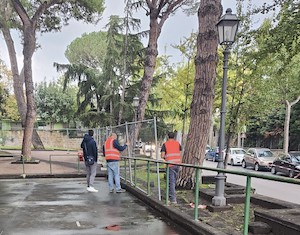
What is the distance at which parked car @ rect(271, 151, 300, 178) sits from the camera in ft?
63.8

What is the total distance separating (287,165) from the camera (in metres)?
20.4

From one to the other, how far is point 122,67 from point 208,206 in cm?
1868

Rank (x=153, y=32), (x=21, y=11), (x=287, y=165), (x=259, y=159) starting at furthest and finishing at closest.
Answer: (x=259, y=159), (x=287, y=165), (x=21, y=11), (x=153, y=32)

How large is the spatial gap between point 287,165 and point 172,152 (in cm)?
1460

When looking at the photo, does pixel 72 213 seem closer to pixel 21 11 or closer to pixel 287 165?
pixel 21 11

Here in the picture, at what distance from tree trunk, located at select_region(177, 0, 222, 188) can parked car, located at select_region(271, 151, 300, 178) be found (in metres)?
11.5

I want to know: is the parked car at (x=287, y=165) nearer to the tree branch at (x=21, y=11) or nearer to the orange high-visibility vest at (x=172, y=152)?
the orange high-visibility vest at (x=172, y=152)

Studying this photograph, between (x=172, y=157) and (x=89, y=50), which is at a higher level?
(x=89, y=50)

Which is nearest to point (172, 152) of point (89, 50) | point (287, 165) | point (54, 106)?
point (287, 165)

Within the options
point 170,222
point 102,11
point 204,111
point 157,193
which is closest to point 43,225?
point 170,222

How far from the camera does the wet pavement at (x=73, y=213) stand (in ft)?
19.5

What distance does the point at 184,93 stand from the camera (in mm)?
24062

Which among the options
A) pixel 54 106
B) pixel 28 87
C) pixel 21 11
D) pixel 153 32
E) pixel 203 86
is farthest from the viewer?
pixel 54 106

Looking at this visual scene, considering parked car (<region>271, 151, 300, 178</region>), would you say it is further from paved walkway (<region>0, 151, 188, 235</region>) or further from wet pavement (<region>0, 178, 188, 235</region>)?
wet pavement (<region>0, 178, 188, 235</region>)
